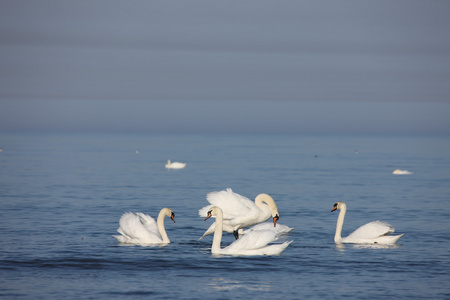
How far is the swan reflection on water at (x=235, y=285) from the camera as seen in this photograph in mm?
13633

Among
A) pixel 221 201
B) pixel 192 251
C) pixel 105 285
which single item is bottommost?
pixel 105 285

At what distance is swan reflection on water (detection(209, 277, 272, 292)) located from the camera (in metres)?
13.6

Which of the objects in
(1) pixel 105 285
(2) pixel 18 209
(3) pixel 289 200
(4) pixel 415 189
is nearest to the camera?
(1) pixel 105 285

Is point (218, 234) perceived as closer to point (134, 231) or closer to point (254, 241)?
point (254, 241)

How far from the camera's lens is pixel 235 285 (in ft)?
45.6

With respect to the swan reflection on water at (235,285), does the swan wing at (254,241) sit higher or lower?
higher

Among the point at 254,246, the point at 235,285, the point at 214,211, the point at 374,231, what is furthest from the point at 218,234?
the point at 374,231

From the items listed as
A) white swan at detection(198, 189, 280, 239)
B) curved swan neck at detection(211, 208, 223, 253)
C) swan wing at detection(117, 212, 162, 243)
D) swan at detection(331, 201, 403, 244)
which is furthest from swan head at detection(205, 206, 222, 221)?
swan at detection(331, 201, 403, 244)

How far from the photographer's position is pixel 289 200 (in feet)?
101

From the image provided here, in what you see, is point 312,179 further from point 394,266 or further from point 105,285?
point 105,285

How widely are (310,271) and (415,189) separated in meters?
23.4

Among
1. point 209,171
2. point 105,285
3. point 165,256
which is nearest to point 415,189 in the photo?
point 209,171

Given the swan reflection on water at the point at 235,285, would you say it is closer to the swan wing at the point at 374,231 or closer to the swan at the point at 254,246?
the swan at the point at 254,246

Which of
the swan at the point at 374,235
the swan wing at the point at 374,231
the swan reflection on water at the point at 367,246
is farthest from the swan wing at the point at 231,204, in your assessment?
the swan wing at the point at 374,231
